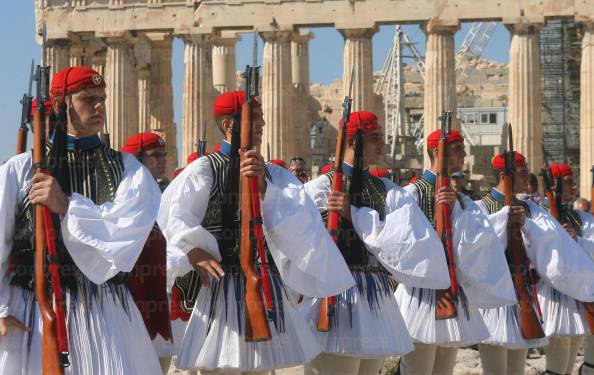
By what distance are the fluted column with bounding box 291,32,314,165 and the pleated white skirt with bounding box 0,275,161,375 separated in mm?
38129

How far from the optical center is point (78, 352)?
6914 mm

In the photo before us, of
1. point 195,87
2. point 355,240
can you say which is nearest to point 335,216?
point 355,240

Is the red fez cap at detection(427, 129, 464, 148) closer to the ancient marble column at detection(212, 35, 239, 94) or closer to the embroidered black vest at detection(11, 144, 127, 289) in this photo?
the embroidered black vest at detection(11, 144, 127, 289)

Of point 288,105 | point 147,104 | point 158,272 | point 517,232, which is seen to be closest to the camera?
point 158,272

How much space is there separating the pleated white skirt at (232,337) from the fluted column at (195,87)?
35.4m

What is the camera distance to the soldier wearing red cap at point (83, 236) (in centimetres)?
696

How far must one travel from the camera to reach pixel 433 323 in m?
10.4

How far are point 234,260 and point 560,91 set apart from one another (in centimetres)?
4698

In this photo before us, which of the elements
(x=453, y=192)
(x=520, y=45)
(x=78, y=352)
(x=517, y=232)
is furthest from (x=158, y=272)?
(x=520, y=45)

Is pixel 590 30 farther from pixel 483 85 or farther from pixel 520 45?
pixel 483 85

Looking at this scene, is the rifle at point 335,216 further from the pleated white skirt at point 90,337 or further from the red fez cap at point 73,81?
the red fez cap at point 73,81

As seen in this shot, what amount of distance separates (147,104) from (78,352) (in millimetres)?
42636

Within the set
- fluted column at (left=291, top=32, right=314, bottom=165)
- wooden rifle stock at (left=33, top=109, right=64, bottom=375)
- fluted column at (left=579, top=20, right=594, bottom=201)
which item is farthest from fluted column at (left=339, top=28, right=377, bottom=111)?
wooden rifle stock at (left=33, top=109, right=64, bottom=375)

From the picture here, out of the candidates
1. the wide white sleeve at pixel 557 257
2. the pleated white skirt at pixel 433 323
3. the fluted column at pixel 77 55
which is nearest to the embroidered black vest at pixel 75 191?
the pleated white skirt at pixel 433 323
